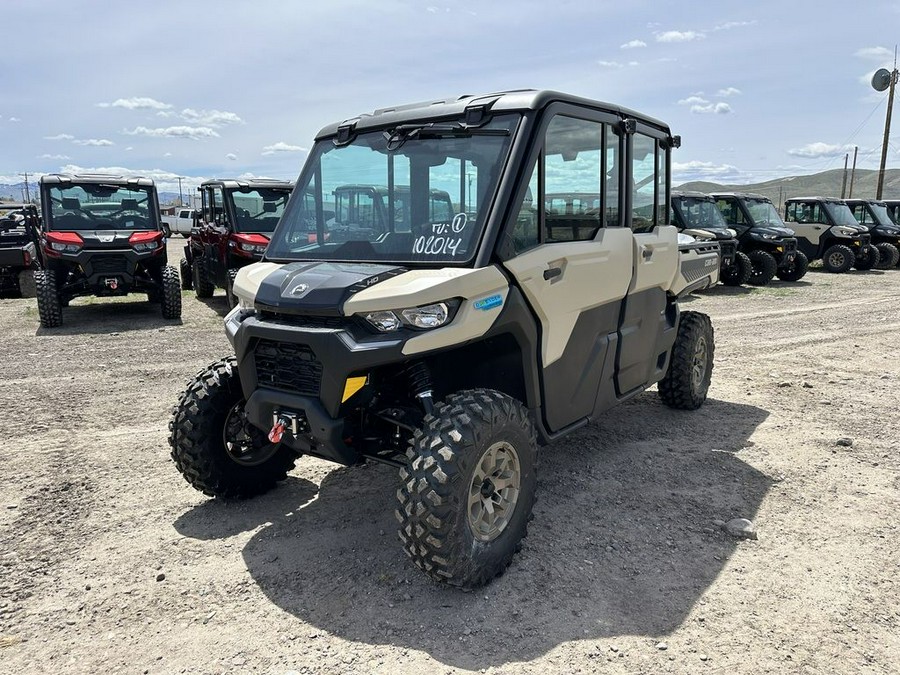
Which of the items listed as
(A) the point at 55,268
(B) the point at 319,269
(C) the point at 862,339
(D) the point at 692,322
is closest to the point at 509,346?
Result: (B) the point at 319,269

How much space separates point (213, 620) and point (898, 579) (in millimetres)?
3174

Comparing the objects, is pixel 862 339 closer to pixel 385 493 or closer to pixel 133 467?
pixel 385 493

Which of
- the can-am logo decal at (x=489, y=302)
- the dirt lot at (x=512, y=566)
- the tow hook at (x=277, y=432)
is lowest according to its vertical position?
the dirt lot at (x=512, y=566)

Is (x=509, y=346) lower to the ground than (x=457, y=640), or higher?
higher

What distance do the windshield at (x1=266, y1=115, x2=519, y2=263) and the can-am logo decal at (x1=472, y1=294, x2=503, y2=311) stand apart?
217mm

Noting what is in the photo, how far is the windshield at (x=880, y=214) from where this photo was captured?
21.8m

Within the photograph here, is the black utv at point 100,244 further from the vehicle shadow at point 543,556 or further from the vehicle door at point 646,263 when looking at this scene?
the vehicle door at point 646,263

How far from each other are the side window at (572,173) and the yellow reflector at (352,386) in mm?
1265

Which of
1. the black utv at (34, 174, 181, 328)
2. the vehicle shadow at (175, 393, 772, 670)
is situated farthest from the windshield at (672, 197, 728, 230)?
the vehicle shadow at (175, 393, 772, 670)

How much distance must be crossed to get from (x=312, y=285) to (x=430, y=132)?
1066 millimetres

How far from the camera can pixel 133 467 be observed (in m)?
4.84

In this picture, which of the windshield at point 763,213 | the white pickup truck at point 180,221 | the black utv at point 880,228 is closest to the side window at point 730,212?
the windshield at point 763,213

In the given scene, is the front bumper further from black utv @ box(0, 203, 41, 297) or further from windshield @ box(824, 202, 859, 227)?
windshield @ box(824, 202, 859, 227)

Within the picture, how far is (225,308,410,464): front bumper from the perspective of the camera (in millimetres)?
3043
